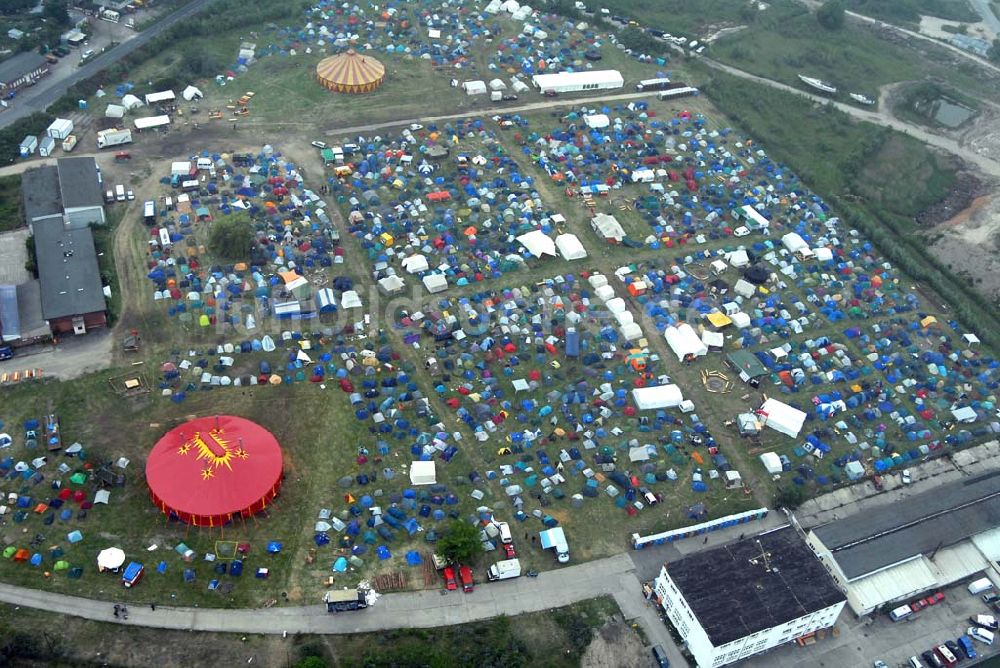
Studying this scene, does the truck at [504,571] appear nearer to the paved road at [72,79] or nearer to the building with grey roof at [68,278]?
the building with grey roof at [68,278]

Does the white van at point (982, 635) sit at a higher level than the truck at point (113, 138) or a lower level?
lower

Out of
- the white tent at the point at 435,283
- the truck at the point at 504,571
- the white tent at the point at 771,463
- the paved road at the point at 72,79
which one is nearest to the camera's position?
the truck at the point at 504,571

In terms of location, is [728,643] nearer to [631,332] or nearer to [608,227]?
[631,332]

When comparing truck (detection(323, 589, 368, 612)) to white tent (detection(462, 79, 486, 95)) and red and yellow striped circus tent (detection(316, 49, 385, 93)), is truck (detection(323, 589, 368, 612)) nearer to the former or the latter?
red and yellow striped circus tent (detection(316, 49, 385, 93))

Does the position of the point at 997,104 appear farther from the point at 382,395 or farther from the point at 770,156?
the point at 382,395

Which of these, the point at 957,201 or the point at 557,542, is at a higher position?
the point at 957,201

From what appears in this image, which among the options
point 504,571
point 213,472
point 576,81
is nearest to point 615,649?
point 504,571

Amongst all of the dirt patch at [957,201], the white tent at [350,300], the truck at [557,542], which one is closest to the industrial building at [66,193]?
the white tent at [350,300]
